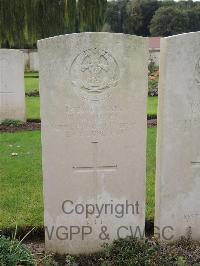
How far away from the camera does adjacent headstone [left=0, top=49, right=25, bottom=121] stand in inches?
354

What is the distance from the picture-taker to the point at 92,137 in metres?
3.56

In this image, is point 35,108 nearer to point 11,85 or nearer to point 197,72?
point 11,85

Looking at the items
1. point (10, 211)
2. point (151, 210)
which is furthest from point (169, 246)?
point (10, 211)

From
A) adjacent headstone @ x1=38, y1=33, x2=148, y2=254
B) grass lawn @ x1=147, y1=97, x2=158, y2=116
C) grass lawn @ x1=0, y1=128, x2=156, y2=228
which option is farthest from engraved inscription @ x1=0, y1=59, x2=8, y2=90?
adjacent headstone @ x1=38, y1=33, x2=148, y2=254

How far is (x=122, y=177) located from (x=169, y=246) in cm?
79

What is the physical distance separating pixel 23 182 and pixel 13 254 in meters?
2.36

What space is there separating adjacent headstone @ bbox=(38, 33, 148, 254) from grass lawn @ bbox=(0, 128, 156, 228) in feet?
2.03

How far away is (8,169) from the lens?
19.7 feet

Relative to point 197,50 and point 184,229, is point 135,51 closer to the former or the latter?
point 197,50

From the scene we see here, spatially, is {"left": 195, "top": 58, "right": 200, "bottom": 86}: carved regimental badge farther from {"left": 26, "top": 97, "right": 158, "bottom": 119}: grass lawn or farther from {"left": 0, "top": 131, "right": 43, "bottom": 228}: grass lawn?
{"left": 26, "top": 97, "right": 158, "bottom": 119}: grass lawn

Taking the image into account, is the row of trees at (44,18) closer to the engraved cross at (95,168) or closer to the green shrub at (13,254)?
the engraved cross at (95,168)

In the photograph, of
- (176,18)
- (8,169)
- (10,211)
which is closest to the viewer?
(10,211)

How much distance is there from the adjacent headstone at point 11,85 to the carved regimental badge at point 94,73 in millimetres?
5953

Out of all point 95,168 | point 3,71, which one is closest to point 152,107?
point 3,71
